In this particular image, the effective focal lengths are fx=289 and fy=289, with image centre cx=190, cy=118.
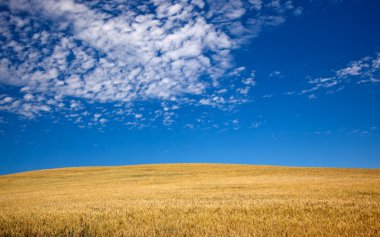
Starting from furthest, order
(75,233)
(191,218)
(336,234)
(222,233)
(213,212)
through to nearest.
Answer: (213,212) → (191,218) → (75,233) → (222,233) → (336,234)

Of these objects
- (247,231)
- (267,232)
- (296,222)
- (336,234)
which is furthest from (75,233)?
(336,234)

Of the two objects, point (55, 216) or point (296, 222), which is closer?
point (296, 222)

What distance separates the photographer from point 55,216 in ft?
32.1

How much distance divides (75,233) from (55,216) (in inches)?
119

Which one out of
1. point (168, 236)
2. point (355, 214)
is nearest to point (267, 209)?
point (355, 214)

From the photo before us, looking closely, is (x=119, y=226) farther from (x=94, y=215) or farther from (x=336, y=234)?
(x=336, y=234)

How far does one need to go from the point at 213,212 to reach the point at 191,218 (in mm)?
1244

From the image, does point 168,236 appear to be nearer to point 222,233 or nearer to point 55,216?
point 222,233

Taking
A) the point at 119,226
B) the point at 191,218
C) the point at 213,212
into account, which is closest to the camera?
the point at 119,226

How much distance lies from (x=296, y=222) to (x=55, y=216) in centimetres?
769

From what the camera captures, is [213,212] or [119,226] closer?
[119,226]

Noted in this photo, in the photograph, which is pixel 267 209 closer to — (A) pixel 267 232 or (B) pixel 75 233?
(A) pixel 267 232

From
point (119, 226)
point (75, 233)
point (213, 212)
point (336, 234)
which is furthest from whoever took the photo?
point (213, 212)

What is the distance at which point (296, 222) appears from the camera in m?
7.40
